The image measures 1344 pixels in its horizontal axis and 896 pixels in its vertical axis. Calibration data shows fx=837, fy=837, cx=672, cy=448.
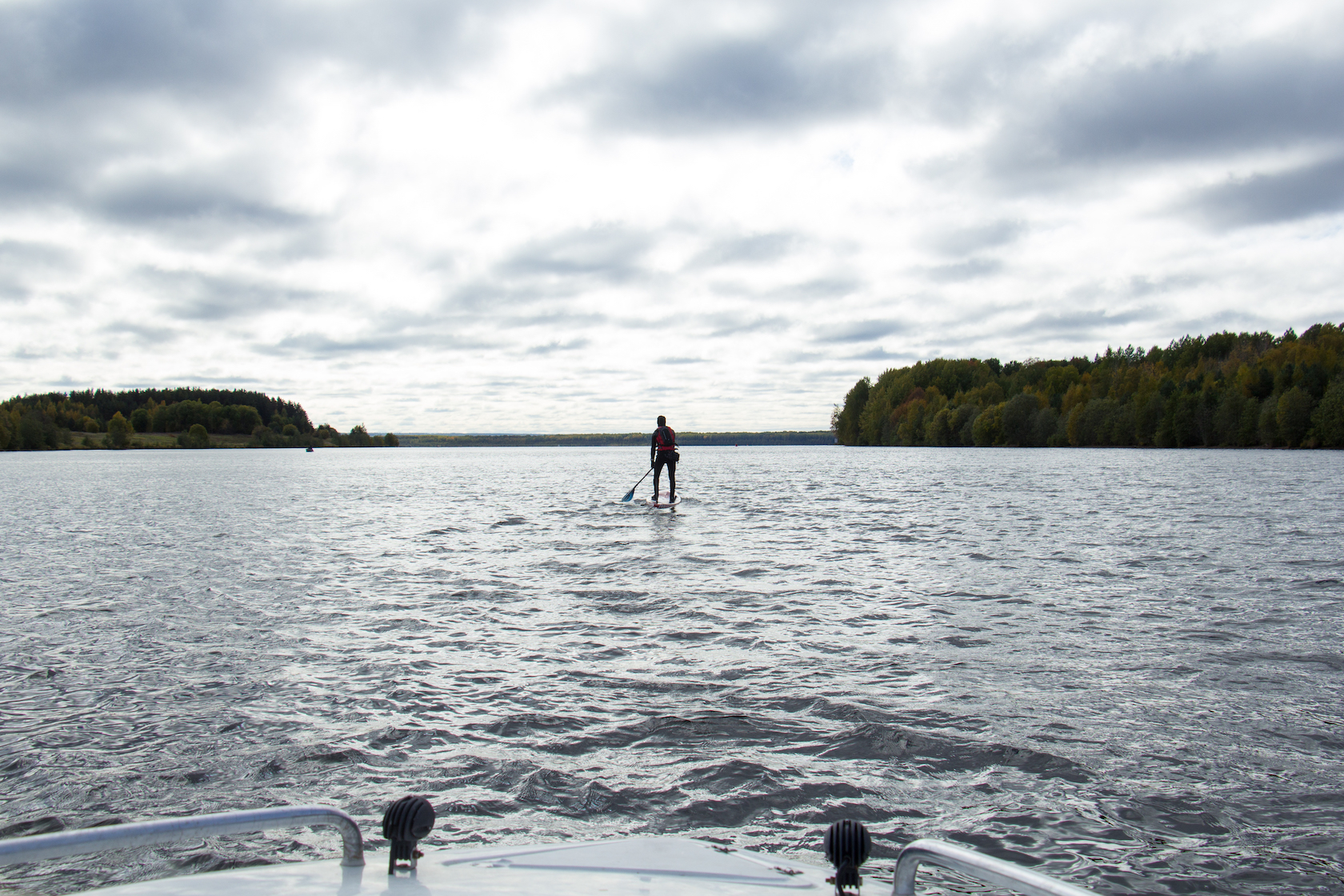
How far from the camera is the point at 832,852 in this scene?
2.92m

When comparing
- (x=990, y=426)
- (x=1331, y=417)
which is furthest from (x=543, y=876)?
(x=990, y=426)

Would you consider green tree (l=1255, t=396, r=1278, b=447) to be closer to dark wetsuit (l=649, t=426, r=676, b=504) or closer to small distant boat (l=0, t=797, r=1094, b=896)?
dark wetsuit (l=649, t=426, r=676, b=504)

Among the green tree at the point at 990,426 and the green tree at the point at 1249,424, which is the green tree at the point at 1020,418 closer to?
the green tree at the point at 990,426

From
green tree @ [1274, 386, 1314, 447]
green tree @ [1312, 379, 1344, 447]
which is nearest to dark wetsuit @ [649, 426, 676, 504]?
green tree @ [1312, 379, 1344, 447]

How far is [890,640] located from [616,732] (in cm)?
423

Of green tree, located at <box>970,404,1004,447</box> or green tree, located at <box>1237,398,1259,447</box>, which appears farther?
green tree, located at <box>970,404,1004,447</box>

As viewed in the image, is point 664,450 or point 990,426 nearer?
point 664,450

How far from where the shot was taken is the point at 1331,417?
10181 centimetres

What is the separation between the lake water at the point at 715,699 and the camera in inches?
193

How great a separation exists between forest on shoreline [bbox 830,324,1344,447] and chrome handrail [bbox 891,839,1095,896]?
125229mm

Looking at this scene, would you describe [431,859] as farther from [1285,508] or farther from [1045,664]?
[1285,508]

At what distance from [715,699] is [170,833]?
5129mm

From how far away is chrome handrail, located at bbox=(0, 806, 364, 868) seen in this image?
8.31ft

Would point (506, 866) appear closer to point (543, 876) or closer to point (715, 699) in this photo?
point (543, 876)
